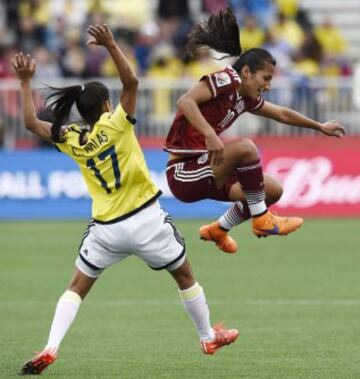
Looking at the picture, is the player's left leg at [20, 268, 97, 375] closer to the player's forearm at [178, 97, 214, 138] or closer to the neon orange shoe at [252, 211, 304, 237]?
the player's forearm at [178, 97, 214, 138]

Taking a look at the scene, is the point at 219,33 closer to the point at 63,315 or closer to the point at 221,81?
the point at 221,81

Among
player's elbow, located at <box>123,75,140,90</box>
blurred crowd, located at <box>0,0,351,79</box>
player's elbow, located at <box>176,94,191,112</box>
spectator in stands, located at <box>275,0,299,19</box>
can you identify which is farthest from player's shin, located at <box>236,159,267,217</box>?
spectator in stands, located at <box>275,0,299,19</box>

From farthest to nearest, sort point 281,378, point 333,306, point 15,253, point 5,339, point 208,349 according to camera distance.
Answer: point 15,253 < point 333,306 < point 5,339 < point 208,349 < point 281,378

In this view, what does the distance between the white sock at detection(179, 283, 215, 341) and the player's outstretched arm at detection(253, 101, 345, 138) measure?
173 centimetres

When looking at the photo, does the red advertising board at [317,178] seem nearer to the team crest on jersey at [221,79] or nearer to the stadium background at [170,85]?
the stadium background at [170,85]

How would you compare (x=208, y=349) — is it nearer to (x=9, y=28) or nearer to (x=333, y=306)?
(x=333, y=306)

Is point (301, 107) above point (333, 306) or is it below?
below

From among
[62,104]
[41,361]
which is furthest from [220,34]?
[41,361]

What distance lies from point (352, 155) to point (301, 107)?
171cm

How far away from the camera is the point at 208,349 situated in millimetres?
9797

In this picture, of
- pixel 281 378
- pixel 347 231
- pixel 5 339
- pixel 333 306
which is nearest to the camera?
pixel 281 378

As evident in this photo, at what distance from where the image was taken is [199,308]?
9695 millimetres

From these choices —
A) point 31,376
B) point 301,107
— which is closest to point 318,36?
point 301,107

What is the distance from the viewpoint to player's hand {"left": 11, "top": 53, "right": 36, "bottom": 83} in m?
9.45
